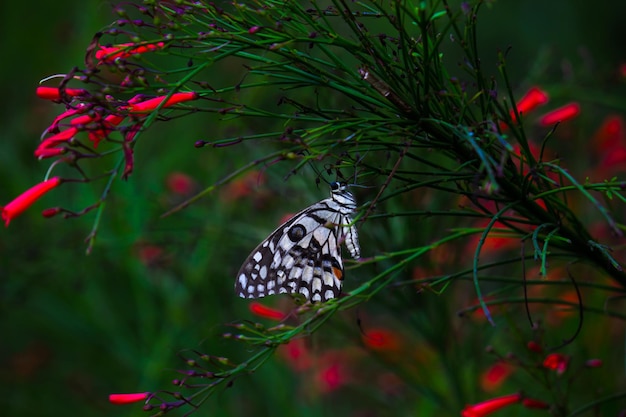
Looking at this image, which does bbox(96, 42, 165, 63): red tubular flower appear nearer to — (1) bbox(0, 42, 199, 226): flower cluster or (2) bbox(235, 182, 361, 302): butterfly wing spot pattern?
(1) bbox(0, 42, 199, 226): flower cluster

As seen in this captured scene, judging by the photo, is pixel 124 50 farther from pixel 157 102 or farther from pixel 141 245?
pixel 141 245

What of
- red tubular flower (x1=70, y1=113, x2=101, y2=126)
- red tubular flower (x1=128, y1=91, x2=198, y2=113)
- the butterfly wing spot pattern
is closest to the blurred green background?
the butterfly wing spot pattern

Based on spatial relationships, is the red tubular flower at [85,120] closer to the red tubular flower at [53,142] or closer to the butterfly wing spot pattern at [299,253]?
the red tubular flower at [53,142]

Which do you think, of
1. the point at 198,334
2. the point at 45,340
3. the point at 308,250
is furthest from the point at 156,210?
the point at 45,340

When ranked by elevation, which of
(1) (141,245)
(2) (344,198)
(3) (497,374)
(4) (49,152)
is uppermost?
(4) (49,152)

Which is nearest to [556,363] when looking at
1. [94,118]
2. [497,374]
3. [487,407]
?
[487,407]

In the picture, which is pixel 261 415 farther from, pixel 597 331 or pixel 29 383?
pixel 597 331
